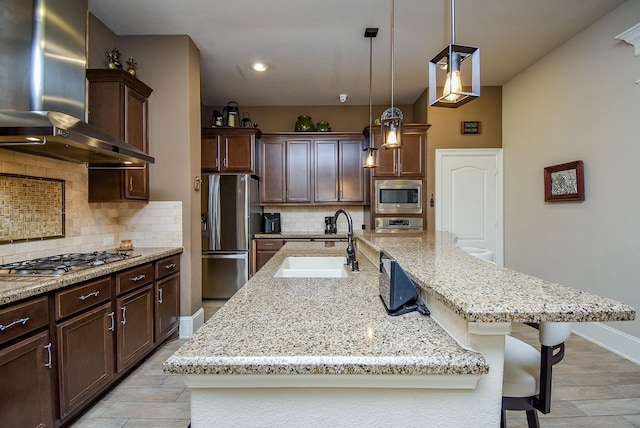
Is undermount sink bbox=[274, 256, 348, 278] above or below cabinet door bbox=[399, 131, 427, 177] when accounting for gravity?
below

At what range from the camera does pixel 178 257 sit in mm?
2994

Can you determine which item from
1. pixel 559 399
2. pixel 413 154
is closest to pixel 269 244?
pixel 413 154

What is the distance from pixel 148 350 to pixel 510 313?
2659 mm

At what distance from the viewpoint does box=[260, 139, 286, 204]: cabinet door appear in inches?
183

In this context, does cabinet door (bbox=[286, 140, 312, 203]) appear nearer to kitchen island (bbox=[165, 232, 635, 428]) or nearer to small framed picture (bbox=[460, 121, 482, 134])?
small framed picture (bbox=[460, 121, 482, 134])

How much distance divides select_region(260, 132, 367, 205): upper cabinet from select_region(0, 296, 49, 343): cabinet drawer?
3.26m

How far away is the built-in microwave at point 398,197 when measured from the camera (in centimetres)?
438

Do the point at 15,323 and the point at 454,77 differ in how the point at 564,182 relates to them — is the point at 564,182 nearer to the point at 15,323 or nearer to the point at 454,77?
the point at 454,77

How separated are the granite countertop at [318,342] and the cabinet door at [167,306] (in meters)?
1.77

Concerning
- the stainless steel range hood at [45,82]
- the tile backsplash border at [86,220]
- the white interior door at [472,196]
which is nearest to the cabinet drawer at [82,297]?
the tile backsplash border at [86,220]

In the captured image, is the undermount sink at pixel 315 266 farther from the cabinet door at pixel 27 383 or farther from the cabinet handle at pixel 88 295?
the cabinet door at pixel 27 383

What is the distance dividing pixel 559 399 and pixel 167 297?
3.02 metres

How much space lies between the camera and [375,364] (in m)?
0.75

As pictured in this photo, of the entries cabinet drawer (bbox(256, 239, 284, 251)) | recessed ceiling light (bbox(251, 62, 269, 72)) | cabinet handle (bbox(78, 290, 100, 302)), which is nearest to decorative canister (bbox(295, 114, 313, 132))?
recessed ceiling light (bbox(251, 62, 269, 72))
